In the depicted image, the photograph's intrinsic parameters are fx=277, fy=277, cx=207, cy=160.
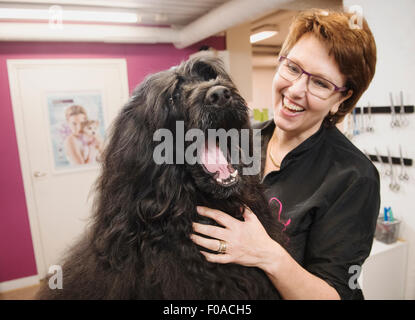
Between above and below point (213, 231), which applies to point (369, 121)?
above

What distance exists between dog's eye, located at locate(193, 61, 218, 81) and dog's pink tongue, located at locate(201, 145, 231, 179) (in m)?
0.27

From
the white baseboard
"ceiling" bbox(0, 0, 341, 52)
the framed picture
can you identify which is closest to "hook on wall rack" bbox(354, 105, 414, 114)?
"ceiling" bbox(0, 0, 341, 52)

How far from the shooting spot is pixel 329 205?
1018mm

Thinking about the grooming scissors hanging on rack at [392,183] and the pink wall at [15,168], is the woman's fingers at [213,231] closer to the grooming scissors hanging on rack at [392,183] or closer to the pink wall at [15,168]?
the grooming scissors hanging on rack at [392,183]

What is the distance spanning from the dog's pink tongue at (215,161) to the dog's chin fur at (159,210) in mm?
30

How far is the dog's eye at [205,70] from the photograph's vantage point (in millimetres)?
985

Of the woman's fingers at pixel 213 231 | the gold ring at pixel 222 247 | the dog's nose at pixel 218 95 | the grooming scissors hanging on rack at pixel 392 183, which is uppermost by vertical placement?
the dog's nose at pixel 218 95

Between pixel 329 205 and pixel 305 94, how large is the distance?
1.39ft

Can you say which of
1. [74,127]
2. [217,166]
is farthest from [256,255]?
[74,127]

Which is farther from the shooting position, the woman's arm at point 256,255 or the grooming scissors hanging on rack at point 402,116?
the grooming scissors hanging on rack at point 402,116

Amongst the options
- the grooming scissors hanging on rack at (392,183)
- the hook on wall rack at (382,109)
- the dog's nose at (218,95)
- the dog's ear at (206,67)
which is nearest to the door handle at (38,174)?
the dog's ear at (206,67)

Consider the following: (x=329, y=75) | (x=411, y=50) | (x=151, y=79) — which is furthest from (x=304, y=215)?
(x=411, y=50)

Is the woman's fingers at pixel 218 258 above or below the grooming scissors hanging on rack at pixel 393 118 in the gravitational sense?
below

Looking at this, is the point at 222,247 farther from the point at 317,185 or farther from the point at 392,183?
the point at 392,183
